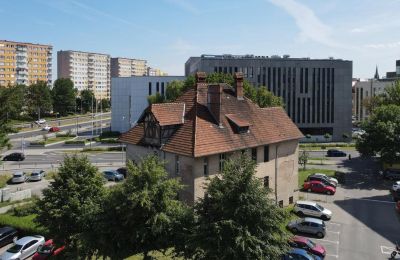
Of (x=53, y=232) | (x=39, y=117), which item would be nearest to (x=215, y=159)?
(x=53, y=232)

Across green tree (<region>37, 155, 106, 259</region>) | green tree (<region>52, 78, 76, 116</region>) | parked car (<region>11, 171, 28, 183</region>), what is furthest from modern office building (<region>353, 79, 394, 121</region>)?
green tree (<region>37, 155, 106, 259</region>)

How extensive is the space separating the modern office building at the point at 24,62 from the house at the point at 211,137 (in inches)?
4716

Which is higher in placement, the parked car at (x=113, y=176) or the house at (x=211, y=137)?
the house at (x=211, y=137)

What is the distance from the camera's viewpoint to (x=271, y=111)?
4247 centimetres

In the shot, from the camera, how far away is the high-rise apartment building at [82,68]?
18262 centimetres

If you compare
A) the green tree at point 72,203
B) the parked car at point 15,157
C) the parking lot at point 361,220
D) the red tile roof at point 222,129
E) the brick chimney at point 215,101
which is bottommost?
the parking lot at point 361,220

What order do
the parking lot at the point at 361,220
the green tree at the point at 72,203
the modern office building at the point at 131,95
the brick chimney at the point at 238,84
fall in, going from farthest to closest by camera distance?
the modern office building at the point at 131,95, the brick chimney at the point at 238,84, the parking lot at the point at 361,220, the green tree at the point at 72,203

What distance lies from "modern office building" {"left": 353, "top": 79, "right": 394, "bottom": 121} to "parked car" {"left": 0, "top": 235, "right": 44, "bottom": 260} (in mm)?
127692

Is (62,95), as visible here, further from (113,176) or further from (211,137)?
(211,137)

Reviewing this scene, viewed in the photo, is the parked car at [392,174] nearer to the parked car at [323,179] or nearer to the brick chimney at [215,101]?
the parked car at [323,179]

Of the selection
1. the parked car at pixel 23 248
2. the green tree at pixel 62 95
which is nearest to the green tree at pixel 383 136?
the parked car at pixel 23 248

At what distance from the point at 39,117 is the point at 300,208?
330 feet

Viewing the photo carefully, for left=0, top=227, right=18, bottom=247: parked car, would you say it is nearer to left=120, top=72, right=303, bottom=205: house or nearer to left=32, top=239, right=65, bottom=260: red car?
left=32, top=239, right=65, bottom=260: red car

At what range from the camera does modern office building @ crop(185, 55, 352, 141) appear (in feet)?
318
